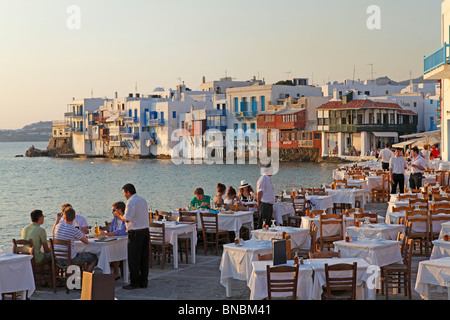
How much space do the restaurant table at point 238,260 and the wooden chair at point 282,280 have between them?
1.75 metres

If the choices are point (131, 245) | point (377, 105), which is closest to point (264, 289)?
point (131, 245)

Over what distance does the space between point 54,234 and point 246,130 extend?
8039 centimetres

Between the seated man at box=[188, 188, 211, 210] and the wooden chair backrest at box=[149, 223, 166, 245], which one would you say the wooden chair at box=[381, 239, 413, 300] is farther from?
the seated man at box=[188, 188, 211, 210]

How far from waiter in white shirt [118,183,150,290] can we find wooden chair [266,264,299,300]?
124 inches

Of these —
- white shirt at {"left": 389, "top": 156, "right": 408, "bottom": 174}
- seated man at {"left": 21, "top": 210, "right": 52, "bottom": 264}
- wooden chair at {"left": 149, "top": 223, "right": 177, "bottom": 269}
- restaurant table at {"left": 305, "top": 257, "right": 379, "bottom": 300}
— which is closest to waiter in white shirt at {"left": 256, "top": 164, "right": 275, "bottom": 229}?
wooden chair at {"left": 149, "top": 223, "right": 177, "bottom": 269}

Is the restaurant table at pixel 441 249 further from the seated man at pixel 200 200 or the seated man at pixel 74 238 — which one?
the seated man at pixel 200 200

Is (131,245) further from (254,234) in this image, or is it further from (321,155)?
(321,155)

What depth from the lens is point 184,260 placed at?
13.4 metres

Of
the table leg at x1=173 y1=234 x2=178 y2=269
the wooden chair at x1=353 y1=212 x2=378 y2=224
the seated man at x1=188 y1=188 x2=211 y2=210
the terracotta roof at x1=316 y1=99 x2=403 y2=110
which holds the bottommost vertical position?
the table leg at x1=173 y1=234 x2=178 y2=269

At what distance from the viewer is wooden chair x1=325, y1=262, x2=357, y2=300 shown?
801 centimetres

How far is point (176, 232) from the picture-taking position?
41.7 feet

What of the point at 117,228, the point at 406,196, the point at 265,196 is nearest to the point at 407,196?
the point at 406,196

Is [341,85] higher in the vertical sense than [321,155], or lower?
higher

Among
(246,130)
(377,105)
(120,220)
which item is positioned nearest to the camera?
(120,220)
